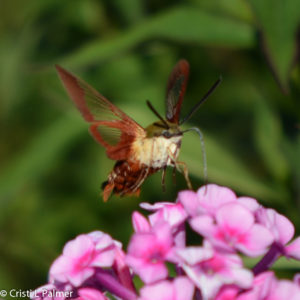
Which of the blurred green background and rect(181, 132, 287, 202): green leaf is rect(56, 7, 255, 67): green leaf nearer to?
the blurred green background

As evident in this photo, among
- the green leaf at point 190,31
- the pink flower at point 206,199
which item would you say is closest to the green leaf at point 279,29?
the green leaf at point 190,31

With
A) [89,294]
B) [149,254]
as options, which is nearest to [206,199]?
[149,254]

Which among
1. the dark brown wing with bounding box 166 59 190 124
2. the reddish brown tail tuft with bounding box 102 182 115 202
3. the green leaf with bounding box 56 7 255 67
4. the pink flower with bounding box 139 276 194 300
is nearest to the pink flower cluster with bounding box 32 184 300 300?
the pink flower with bounding box 139 276 194 300

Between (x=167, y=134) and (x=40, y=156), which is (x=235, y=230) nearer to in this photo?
(x=167, y=134)

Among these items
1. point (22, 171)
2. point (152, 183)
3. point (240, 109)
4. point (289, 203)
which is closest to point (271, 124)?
point (289, 203)

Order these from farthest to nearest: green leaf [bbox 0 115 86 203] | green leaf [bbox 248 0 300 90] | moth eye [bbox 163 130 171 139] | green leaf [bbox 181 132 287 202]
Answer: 1. green leaf [bbox 0 115 86 203]
2. green leaf [bbox 181 132 287 202]
3. green leaf [bbox 248 0 300 90]
4. moth eye [bbox 163 130 171 139]

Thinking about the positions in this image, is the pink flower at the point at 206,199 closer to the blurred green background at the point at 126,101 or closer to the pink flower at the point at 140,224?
the pink flower at the point at 140,224

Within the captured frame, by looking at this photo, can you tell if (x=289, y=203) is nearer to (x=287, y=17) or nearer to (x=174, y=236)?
(x=287, y=17)
